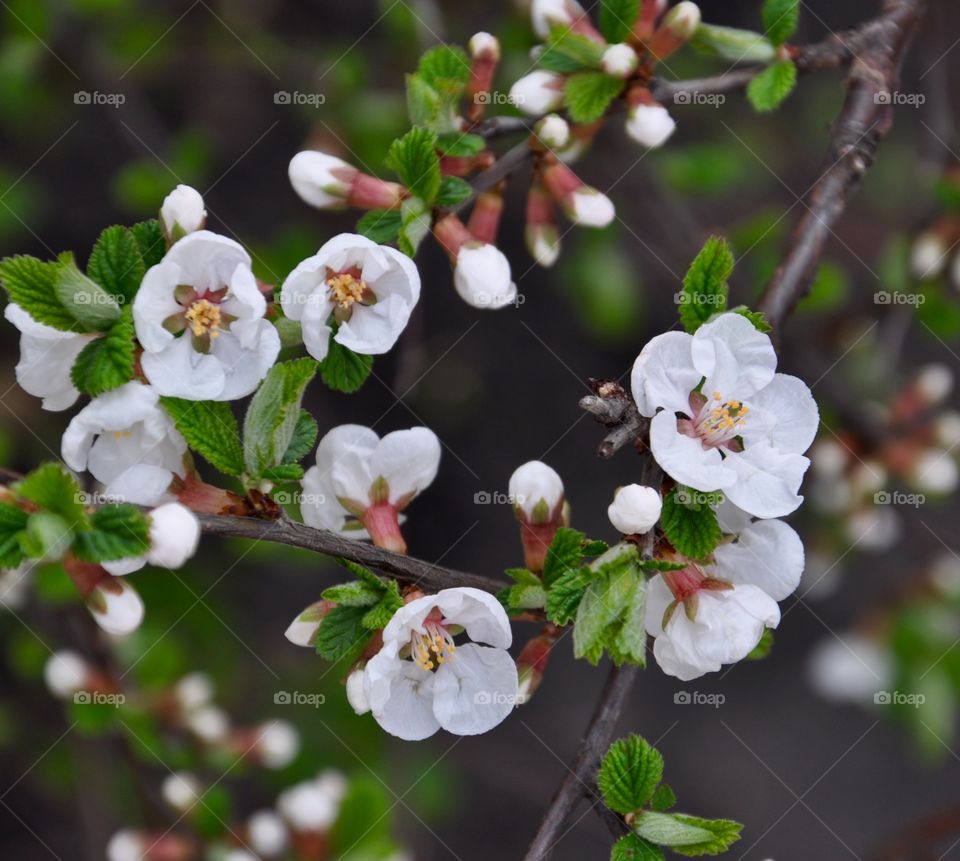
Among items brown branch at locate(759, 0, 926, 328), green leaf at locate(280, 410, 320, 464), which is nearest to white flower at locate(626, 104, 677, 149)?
brown branch at locate(759, 0, 926, 328)

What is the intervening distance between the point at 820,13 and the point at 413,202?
94.9 inches

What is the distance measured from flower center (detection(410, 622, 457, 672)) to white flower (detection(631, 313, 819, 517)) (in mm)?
369

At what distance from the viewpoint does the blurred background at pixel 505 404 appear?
2.67 metres

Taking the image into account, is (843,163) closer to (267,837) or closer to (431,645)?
(431,645)

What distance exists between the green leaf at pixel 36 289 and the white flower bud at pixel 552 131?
2.39 feet

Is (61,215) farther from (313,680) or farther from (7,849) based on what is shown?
(7,849)

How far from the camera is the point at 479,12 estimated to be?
3.08m

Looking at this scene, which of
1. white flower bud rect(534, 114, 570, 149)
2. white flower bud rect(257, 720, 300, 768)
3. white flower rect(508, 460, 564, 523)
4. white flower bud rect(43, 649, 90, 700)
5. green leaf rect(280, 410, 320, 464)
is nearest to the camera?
green leaf rect(280, 410, 320, 464)

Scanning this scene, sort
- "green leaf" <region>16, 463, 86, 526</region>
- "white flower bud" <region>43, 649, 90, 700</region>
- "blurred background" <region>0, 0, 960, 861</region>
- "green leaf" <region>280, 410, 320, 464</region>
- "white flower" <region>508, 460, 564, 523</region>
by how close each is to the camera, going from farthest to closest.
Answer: "blurred background" <region>0, 0, 960, 861</region> < "white flower bud" <region>43, 649, 90, 700</region> < "white flower" <region>508, 460, 564, 523</region> < "green leaf" <region>280, 410, 320, 464</region> < "green leaf" <region>16, 463, 86, 526</region>

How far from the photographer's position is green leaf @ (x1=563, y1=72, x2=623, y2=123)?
150cm

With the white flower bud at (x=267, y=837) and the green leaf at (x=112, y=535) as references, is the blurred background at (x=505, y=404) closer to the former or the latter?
the white flower bud at (x=267, y=837)

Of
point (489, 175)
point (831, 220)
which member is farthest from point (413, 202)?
point (831, 220)

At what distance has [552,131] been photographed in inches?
58.4

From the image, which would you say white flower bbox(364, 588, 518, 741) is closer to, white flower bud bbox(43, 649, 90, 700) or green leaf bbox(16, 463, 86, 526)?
green leaf bbox(16, 463, 86, 526)
